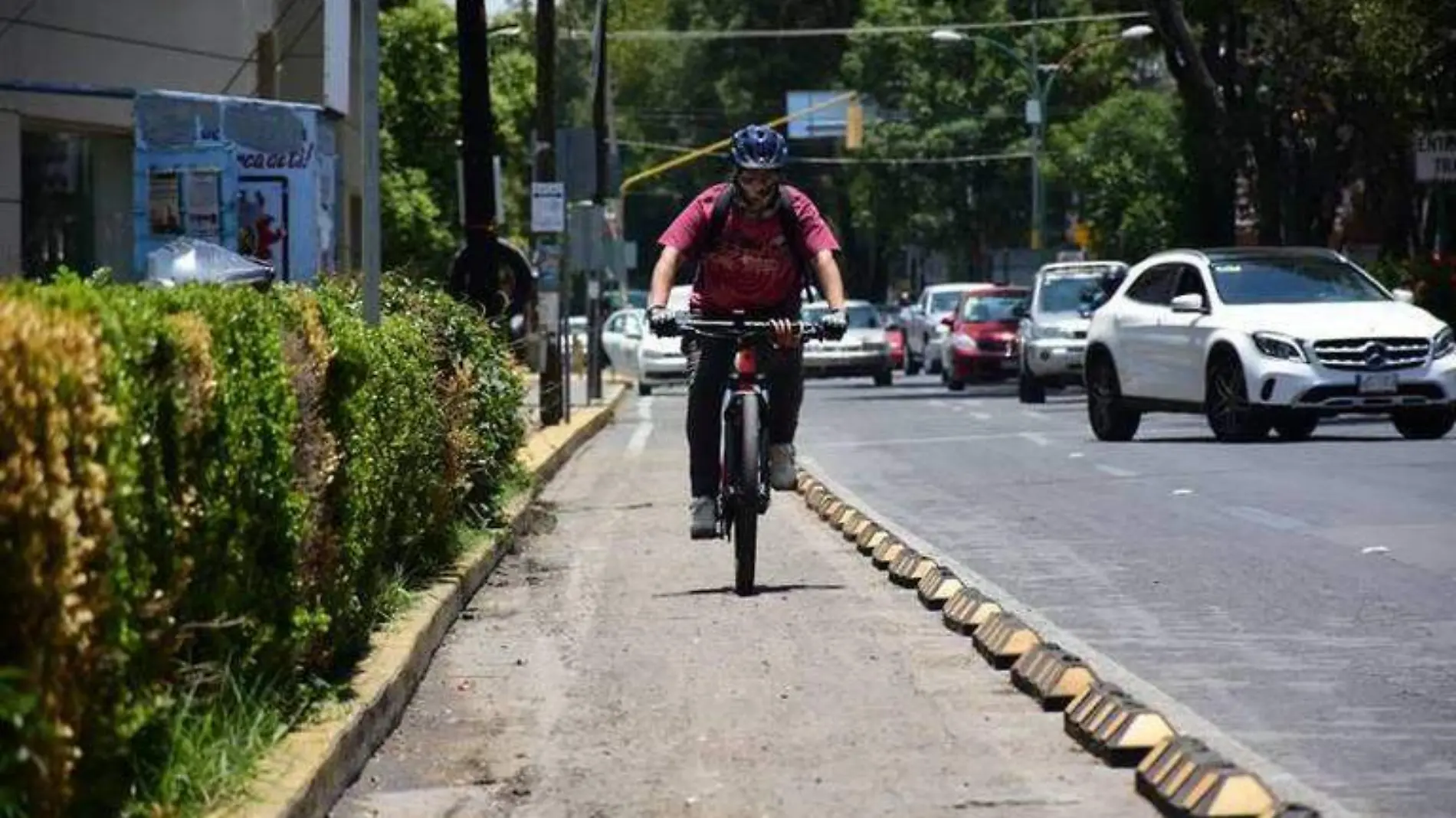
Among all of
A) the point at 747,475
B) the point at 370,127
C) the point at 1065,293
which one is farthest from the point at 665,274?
the point at 1065,293

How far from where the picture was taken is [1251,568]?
42.7 feet

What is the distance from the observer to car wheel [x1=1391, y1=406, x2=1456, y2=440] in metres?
22.5

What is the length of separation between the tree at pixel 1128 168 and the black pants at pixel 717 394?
43.0m

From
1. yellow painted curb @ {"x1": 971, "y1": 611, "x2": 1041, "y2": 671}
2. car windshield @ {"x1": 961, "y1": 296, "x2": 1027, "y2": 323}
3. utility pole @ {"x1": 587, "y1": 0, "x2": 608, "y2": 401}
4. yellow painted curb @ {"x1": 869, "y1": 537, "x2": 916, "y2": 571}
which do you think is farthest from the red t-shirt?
car windshield @ {"x1": 961, "y1": 296, "x2": 1027, "y2": 323}

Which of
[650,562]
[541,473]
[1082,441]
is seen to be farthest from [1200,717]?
[1082,441]

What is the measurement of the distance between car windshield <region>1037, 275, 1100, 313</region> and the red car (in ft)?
14.5

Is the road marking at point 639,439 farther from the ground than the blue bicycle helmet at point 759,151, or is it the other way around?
the blue bicycle helmet at point 759,151

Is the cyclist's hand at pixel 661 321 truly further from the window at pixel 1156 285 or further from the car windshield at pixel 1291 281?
the window at pixel 1156 285

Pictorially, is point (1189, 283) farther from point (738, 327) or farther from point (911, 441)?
point (738, 327)

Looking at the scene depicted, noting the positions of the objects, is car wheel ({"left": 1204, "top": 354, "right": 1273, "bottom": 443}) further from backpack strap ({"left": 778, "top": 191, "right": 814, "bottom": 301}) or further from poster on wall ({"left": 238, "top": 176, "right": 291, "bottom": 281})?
backpack strap ({"left": 778, "top": 191, "right": 814, "bottom": 301})

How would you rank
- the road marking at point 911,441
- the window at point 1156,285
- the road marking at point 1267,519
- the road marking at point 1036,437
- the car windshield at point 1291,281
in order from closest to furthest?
the road marking at point 1267,519, the car windshield at point 1291,281, the window at point 1156,285, the road marking at point 1036,437, the road marking at point 911,441

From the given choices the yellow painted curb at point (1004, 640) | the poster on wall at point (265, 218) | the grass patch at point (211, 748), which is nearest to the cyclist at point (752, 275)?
the yellow painted curb at point (1004, 640)

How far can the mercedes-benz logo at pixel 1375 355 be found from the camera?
22047 millimetres

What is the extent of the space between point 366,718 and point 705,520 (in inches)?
171
